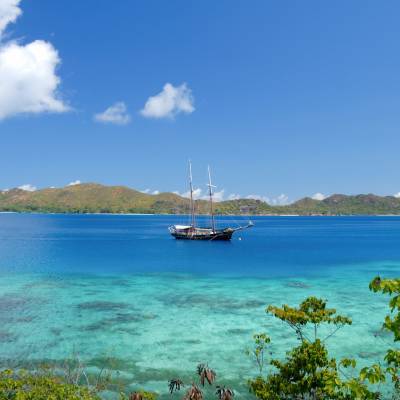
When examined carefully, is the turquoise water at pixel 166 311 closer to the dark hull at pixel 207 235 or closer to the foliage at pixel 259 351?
the foliage at pixel 259 351

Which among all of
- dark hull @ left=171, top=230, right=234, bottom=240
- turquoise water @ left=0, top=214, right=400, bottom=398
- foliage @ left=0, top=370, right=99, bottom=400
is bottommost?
turquoise water @ left=0, top=214, right=400, bottom=398

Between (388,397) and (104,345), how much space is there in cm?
1874

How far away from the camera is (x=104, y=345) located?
96.3 ft

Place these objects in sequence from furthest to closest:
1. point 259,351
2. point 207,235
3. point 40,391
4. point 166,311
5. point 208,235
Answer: point 207,235 → point 208,235 → point 166,311 → point 259,351 → point 40,391

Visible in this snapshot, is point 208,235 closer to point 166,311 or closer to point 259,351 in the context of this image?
point 166,311

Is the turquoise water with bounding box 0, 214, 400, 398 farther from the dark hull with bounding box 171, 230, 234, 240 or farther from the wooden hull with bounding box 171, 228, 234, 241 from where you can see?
the dark hull with bounding box 171, 230, 234, 240

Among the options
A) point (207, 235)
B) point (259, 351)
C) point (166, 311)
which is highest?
point (259, 351)

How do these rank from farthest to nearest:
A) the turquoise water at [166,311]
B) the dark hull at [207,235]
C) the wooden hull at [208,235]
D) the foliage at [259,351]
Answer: the dark hull at [207,235]
the wooden hull at [208,235]
the turquoise water at [166,311]
the foliage at [259,351]

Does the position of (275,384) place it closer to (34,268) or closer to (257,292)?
(257,292)

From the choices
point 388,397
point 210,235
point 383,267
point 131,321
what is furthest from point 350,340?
point 210,235

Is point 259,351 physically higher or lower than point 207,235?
higher

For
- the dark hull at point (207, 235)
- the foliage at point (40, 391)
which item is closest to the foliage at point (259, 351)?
the foliage at point (40, 391)

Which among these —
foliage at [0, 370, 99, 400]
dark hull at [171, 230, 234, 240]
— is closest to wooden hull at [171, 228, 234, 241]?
dark hull at [171, 230, 234, 240]

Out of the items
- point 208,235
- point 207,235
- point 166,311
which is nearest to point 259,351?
point 166,311
